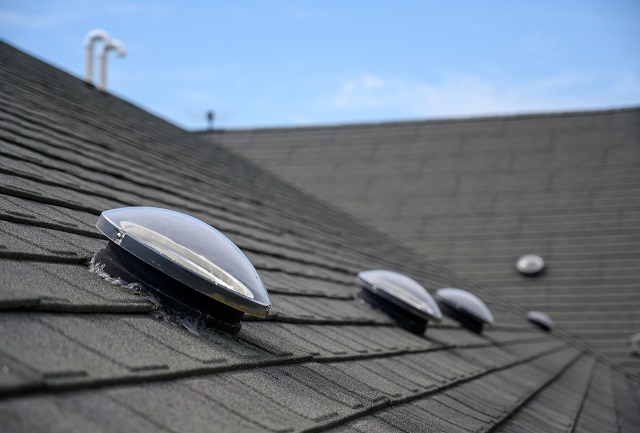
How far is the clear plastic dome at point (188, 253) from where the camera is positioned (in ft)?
7.84

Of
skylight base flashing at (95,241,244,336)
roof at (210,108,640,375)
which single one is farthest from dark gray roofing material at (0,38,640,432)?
roof at (210,108,640,375)

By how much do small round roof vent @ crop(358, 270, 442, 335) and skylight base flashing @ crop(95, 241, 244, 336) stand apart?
8.00 ft

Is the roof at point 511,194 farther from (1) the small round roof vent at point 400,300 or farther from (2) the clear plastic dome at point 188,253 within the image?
(2) the clear plastic dome at point 188,253

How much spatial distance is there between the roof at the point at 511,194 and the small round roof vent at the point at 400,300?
6960 millimetres

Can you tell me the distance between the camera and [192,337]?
226 cm

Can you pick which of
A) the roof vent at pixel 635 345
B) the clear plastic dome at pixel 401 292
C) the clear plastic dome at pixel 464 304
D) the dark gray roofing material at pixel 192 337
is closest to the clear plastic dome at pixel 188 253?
the dark gray roofing material at pixel 192 337

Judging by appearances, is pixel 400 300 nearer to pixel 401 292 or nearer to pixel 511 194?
pixel 401 292

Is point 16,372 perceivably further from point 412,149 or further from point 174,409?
Result: point 412,149

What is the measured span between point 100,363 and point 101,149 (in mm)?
3888

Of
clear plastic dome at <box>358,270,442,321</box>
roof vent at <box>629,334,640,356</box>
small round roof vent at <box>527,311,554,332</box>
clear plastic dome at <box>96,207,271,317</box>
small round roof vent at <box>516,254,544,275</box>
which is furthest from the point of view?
small round roof vent at <box>516,254,544,275</box>

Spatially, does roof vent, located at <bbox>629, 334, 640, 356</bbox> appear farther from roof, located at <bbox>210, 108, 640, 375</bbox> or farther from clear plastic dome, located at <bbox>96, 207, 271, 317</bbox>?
clear plastic dome, located at <bbox>96, 207, 271, 317</bbox>

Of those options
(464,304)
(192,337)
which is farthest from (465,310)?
(192,337)

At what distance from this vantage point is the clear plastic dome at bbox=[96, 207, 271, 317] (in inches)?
94.0

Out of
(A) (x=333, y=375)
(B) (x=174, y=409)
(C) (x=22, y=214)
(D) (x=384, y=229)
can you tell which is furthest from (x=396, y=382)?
(D) (x=384, y=229)
